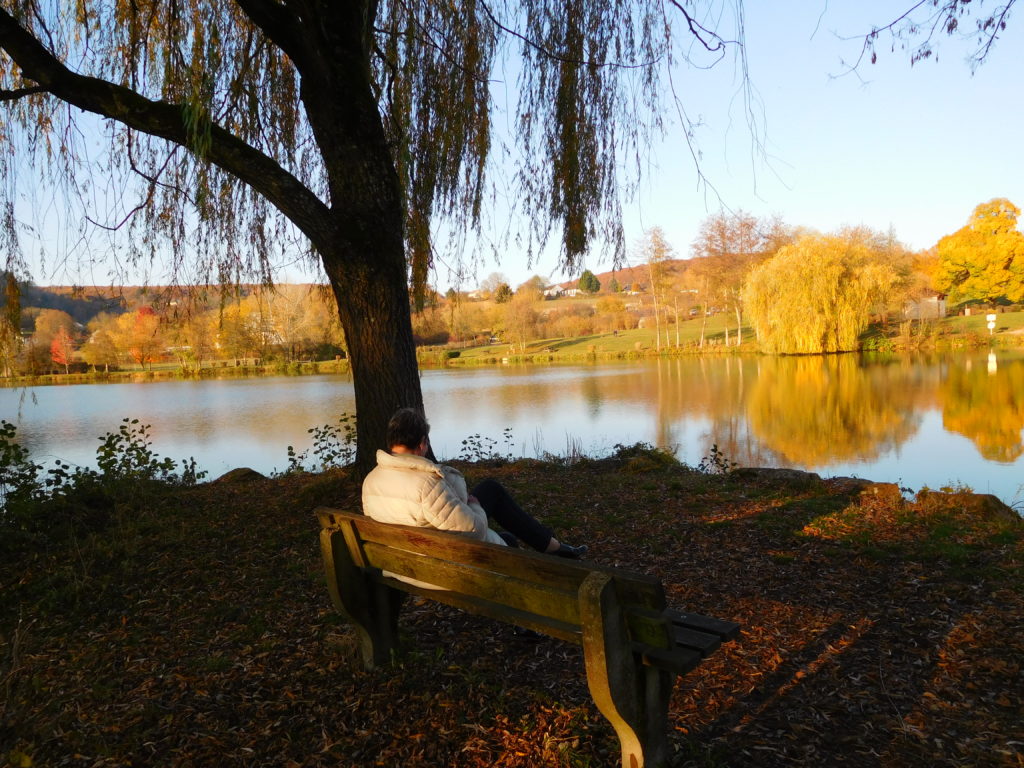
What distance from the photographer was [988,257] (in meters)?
38.7

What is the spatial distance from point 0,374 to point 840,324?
96.4 feet

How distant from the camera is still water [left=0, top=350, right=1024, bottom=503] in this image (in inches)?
408

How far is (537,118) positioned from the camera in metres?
4.94

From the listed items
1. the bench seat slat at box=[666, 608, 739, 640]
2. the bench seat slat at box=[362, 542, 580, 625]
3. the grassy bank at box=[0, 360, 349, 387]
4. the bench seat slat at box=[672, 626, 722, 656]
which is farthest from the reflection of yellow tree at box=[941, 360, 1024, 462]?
the grassy bank at box=[0, 360, 349, 387]

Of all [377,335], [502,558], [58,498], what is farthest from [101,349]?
[502,558]

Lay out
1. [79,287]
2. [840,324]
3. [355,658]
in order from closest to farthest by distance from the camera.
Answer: [355,658] < [79,287] < [840,324]

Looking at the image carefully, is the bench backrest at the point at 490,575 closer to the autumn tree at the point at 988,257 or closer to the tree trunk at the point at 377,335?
the tree trunk at the point at 377,335

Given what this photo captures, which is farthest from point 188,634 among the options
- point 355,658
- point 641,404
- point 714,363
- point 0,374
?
point 714,363

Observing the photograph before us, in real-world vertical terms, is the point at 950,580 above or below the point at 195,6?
below

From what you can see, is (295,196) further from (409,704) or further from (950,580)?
(950,580)

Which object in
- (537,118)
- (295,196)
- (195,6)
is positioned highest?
(195,6)

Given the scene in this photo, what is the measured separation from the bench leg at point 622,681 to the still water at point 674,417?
24.0 ft

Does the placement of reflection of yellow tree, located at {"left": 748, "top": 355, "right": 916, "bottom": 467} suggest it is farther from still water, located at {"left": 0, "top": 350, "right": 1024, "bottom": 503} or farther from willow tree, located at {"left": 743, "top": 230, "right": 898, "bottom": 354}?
willow tree, located at {"left": 743, "top": 230, "right": 898, "bottom": 354}

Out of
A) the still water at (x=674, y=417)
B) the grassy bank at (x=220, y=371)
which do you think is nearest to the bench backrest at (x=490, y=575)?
the still water at (x=674, y=417)
